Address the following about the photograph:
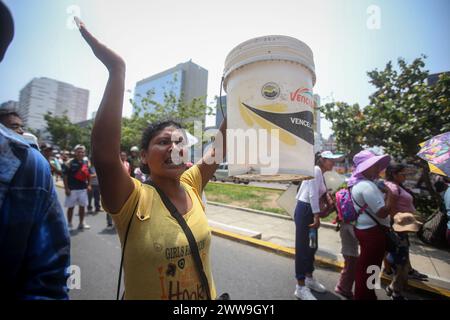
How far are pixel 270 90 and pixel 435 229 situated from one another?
322 centimetres

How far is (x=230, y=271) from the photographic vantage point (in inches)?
141

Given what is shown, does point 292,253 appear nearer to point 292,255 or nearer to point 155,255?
point 292,255

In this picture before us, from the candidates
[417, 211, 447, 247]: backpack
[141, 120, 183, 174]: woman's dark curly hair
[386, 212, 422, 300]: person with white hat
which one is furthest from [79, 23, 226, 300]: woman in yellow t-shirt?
[417, 211, 447, 247]: backpack

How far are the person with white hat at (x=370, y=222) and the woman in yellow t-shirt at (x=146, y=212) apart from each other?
2.07 metres

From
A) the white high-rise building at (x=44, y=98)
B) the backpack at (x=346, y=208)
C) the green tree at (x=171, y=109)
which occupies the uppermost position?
the white high-rise building at (x=44, y=98)

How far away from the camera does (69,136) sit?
116 feet

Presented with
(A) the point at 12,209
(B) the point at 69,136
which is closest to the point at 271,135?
(A) the point at 12,209

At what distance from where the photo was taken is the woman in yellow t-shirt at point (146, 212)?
0.93 metres

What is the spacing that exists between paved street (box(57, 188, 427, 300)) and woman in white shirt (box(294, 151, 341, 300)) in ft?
0.64

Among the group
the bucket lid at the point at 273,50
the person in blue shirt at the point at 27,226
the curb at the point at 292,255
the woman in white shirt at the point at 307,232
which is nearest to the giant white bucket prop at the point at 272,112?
the bucket lid at the point at 273,50

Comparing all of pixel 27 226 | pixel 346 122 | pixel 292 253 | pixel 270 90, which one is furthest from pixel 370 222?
pixel 346 122

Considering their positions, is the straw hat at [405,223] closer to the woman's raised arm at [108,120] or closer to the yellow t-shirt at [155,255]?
the yellow t-shirt at [155,255]

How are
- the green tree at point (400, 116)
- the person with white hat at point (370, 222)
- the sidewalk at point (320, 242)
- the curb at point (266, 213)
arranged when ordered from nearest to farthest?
1. the person with white hat at point (370, 222)
2. the sidewalk at point (320, 242)
3. the green tree at point (400, 116)
4. the curb at point (266, 213)
